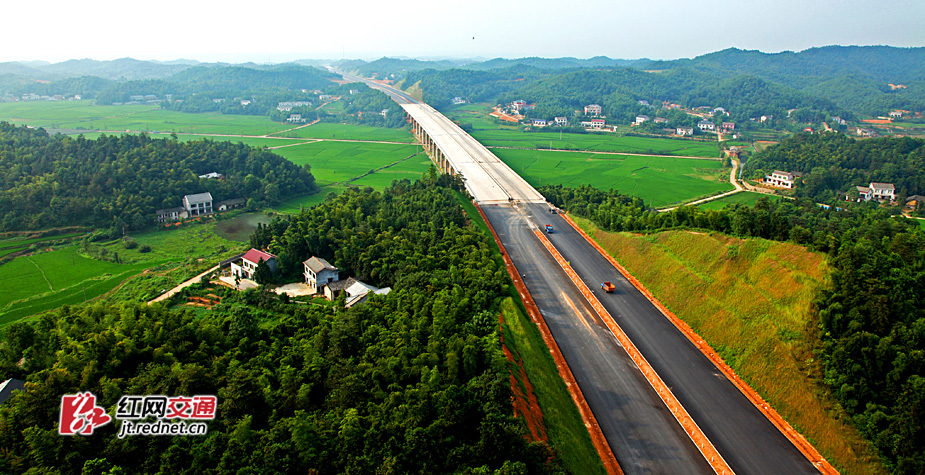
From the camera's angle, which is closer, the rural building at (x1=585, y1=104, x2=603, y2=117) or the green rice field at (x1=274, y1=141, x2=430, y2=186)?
the green rice field at (x1=274, y1=141, x2=430, y2=186)

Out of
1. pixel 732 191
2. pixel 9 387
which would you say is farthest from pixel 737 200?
pixel 9 387

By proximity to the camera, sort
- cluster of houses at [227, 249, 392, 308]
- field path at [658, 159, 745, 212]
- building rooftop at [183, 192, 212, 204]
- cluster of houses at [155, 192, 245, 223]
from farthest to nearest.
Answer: field path at [658, 159, 745, 212], building rooftop at [183, 192, 212, 204], cluster of houses at [155, 192, 245, 223], cluster of houses at [227, 249, 392, 308]

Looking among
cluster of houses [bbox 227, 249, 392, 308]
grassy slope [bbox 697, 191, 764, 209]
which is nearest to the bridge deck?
cluster of houses [bbox 227, 249, 392, 308]

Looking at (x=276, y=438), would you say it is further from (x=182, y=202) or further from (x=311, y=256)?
(x=182, y=202)

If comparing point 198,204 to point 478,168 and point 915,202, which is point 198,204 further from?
point 915,202

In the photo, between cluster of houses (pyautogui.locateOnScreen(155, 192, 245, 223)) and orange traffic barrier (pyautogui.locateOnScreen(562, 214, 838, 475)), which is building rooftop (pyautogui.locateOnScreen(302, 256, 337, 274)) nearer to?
orange traffic barrier (pyautogui.locateOnScreen(562, 214, 838, 475))

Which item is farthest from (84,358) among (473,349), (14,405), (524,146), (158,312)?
(524,146)
